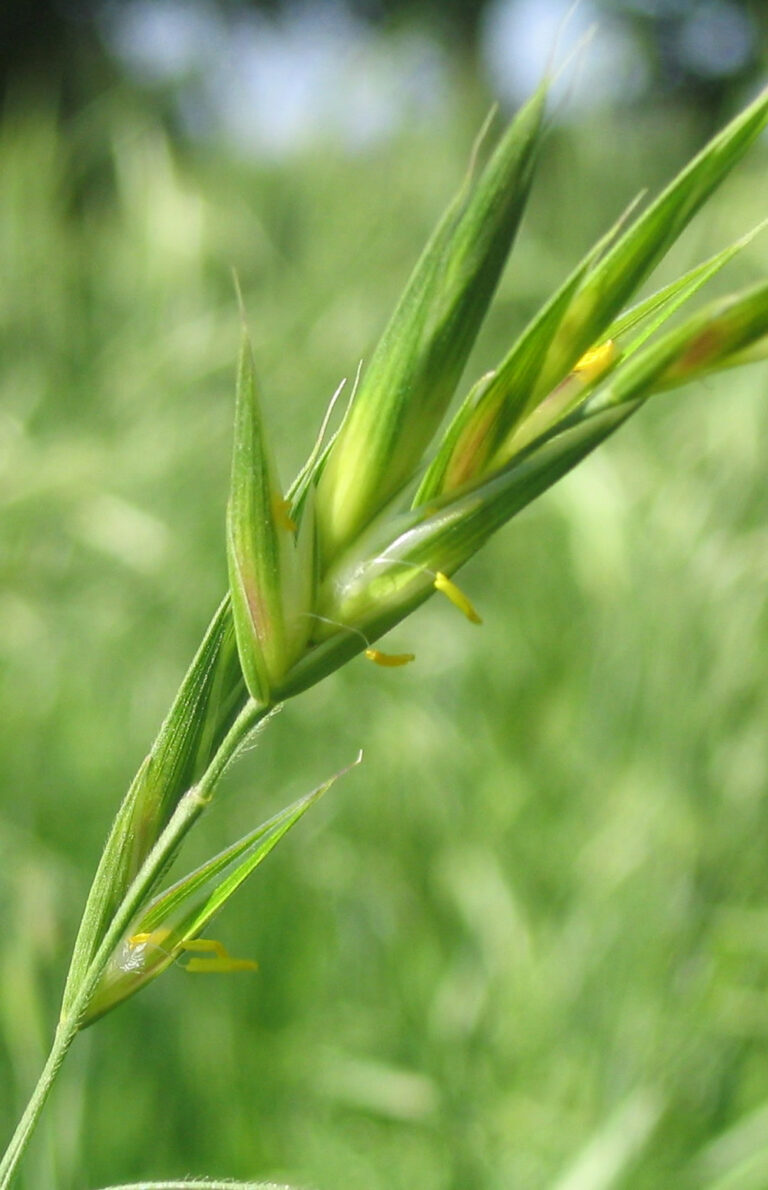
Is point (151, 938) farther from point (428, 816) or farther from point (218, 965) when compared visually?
point (428, 816)

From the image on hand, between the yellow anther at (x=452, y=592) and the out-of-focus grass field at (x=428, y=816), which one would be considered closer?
the yellow anther at (x=452, y=592)

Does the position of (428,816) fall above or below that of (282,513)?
below

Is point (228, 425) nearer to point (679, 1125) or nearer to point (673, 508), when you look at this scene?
point (673, 508)

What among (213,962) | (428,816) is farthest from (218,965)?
(428,816)

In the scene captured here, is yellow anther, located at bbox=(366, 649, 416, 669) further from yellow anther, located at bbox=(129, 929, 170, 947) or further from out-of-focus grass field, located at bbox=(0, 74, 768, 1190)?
out-of-focus grass field, located at bbox=(0, 74, 768, 1190)

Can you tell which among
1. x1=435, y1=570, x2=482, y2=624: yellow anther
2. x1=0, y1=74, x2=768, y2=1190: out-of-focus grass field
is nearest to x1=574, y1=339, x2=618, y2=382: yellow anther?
x1=435, y1=570, x2=482, y2=624: yellow anther

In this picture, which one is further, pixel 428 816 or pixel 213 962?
pixel 428 816

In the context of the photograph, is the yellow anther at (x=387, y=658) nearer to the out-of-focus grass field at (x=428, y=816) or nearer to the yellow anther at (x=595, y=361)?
the yellow anther at (x=595, y=361)

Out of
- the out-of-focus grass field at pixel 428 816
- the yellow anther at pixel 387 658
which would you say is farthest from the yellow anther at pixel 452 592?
the out-of-focus grass field at pixel 428 816
